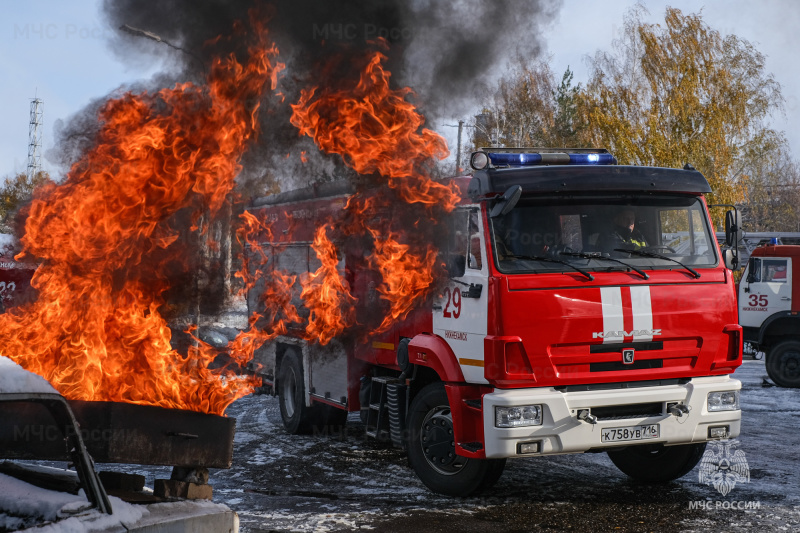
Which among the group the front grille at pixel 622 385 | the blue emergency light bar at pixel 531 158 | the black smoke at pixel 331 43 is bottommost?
the front grille at pixel 622 385

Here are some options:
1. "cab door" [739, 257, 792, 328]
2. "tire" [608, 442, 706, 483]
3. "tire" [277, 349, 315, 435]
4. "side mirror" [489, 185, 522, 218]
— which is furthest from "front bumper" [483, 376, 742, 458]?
"cab door" [739, 257, 792, 328]

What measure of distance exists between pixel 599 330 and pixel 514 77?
31.3 metres

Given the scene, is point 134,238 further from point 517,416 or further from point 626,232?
point 626,232

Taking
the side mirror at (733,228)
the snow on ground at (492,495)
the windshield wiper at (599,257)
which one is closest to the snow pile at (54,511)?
the snow on ground at (492,495)

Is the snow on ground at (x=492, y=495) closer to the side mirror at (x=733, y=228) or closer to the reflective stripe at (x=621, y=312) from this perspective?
the reflective stripe at (x=621, y=312)

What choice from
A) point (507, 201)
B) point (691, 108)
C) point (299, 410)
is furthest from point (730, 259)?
point (691, 108)

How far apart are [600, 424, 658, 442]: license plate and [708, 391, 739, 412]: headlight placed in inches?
22.8

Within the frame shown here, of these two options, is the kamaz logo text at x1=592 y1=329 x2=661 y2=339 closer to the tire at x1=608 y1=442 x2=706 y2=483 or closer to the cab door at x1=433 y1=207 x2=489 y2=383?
the cab door at x1=433 y1=207 x2=489 y2=383

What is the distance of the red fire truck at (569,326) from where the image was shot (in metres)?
6.32

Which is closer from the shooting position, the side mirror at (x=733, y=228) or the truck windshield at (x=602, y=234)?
the truck windshield at (x=602, y=234)

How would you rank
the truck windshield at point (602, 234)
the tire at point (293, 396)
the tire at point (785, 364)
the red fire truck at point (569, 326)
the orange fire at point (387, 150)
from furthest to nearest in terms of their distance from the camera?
the tire at point (785, 364), the tire at point (293, 396), the orange fire at point (387, 150), the truck windshield at point (602, 234), the red fire truck at point (569, 326)

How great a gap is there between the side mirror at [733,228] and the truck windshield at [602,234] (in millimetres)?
561

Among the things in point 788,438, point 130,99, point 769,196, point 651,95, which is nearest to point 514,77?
point 651,95

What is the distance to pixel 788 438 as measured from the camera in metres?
9.78
